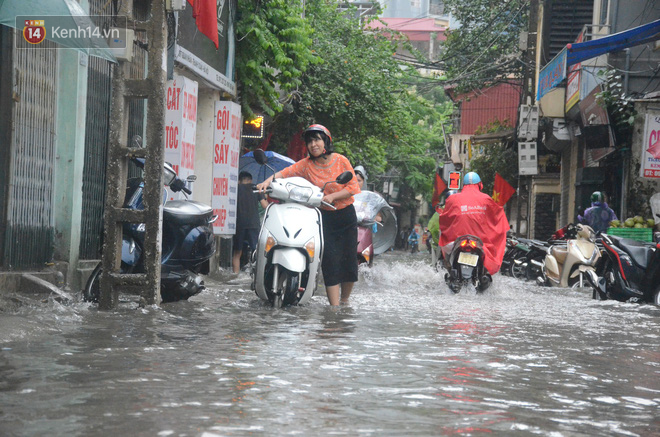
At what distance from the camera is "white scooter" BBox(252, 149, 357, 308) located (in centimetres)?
799

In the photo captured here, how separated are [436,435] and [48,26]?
523 centimetres

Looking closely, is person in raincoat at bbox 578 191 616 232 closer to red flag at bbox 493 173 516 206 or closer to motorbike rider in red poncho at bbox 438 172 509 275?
motorbike rider in red poncho at bbox 438 172 509 275

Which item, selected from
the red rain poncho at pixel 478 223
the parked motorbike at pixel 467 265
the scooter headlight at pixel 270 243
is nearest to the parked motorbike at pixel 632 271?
the red rain poncho at pixel 478 223

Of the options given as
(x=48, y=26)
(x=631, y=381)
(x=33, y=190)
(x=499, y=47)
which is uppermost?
(x=499, y=47)

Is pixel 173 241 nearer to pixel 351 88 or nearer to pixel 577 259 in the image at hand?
pixel 577 259

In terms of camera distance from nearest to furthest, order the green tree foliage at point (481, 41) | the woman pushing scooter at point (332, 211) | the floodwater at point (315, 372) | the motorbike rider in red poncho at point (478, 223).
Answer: the floodwater at point (315, 372) < the woman pushing scooter at point (332, 211) < the motorbike rider in red poncho at point (478, 223) < the green tree foliage at point (481, 41)

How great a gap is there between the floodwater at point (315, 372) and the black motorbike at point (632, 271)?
7.65 ft

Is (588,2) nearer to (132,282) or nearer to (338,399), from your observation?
(132,282)

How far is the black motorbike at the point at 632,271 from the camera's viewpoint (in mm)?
10531

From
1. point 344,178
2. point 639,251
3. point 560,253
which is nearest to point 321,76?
point 560,253

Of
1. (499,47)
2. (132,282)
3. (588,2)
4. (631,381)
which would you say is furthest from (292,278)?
(499,47)

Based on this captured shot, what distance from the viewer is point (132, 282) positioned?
7.38 m

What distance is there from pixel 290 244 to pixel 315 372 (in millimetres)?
3287

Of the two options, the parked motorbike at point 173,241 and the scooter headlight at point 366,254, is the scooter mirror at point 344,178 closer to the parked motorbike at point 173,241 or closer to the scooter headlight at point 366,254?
the parked motorbike at point 173,241
